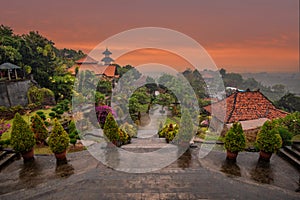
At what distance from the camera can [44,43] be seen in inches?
1020

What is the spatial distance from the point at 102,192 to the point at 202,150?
5.35m

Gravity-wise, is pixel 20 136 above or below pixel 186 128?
above

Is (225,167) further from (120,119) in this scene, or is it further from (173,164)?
(120,119)

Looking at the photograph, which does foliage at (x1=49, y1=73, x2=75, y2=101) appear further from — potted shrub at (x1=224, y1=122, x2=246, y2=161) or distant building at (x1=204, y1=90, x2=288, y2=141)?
potted shrub at (x1=224, y1=122, x2=246, y2=161)

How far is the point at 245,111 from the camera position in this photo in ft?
47.7

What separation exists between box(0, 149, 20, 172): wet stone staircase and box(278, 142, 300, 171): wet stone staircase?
11.6 meters

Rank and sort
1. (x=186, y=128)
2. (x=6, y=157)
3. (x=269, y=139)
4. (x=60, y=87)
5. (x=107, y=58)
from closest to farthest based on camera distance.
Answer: (x=269, y=139) < (x=6, y=157) < (x=186, y=128) < (x=60, y=87) < (x=107, y=58)

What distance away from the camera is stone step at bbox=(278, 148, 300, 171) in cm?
746

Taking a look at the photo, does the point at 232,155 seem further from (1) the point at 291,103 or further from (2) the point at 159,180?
(1) the point at 291,103

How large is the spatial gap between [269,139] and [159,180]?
4.70 metres

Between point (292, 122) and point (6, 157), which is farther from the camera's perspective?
point (292, 122)

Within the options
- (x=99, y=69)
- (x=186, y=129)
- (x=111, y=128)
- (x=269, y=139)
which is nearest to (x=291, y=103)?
(x=269, y=139)

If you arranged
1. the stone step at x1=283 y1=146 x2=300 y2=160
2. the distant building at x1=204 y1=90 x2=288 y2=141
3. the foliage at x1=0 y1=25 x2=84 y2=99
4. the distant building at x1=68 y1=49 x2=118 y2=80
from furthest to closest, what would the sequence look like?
the distant building at x1=68 y1=49 x2=118 y2=80
the foliage at x1=0 y1=25 x2=84 y2=99
the distant building at x1=204 y1=90 x2=288 y2=141
the stone step at x1=283 y1=146 x2=300 y2=160

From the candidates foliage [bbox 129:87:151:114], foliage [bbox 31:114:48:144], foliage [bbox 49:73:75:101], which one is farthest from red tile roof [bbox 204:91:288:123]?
foliage [bbox 49:73:75:101]
